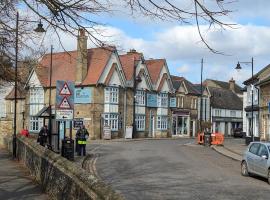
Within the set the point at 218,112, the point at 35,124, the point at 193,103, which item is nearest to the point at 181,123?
the point at 193,103

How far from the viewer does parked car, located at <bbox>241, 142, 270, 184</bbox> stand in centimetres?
1903

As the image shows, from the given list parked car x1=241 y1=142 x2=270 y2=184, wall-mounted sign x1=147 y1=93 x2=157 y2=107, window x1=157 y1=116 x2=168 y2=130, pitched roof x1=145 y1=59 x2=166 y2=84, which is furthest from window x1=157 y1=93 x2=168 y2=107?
parked car x1=241 y1=142 x2=270 y2=184

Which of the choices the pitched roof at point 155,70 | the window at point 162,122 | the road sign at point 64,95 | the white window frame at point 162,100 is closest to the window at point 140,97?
the pitched roof at point 155,70

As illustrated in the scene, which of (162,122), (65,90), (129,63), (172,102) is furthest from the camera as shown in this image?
(172,102)

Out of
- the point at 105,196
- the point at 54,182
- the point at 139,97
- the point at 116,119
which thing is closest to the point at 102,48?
the point at 105,196

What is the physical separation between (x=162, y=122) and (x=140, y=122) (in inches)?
220

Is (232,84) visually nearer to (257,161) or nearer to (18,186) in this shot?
(257,161)

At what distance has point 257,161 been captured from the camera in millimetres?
19906

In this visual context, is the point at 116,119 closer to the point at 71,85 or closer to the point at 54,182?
the point at 71,85

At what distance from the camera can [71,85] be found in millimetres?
22547

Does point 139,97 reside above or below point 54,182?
above

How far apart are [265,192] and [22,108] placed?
201 feet

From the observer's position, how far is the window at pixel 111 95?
62.7 m

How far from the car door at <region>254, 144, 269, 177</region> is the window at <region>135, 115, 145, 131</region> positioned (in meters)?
47.7
